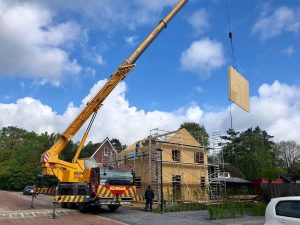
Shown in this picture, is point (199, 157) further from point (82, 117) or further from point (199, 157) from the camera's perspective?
point (82, 117)

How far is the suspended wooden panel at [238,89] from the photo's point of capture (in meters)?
13.7

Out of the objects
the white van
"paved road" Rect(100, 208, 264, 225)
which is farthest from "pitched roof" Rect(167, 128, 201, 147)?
the white van

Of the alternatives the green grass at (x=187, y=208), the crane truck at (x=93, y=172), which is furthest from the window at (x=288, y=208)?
the green grass at (x=187, y=208)

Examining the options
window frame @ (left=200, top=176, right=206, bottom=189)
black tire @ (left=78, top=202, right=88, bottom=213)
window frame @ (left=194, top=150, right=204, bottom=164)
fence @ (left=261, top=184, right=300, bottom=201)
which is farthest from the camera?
window frame @ (left=194, top=150, right=204, bottom=164)

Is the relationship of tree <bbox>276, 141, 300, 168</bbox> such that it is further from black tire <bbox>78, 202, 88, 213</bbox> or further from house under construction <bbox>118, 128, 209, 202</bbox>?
black tire <bbox>78, 202, 88, 213</bbox>

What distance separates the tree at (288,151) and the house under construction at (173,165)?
59.0 m

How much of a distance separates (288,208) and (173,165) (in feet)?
80.5

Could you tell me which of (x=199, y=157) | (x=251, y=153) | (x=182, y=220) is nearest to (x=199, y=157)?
(x=199, y=157)

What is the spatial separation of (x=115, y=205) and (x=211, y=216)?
6891 millimetres

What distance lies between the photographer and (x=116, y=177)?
77.4 feet

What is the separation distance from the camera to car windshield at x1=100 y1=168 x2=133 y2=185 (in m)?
23.2

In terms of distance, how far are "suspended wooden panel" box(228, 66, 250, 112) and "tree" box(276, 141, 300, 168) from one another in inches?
3120

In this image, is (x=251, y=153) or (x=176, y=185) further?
(x=251, y=153)

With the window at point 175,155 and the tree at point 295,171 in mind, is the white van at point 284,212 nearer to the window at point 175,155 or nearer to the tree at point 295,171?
the window at point 175,155
